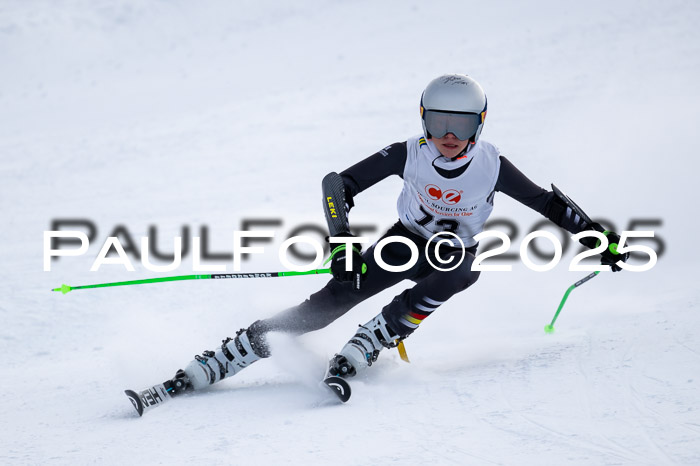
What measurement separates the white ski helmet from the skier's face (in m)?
0.03

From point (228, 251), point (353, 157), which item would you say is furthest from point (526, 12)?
point (228, 251)

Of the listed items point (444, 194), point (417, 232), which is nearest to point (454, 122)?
point (444, 194)

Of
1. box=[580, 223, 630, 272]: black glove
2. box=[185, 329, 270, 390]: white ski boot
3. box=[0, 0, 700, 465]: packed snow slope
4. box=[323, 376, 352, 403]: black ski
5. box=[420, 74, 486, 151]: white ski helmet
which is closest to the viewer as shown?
box=[0, 0, 700, 465]: packed snow slope

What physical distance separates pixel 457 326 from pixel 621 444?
2899mm

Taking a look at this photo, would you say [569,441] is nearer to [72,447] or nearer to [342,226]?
[342,226]

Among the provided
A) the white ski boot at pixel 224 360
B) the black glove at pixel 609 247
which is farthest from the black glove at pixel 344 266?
the black glove at pixel 609 247

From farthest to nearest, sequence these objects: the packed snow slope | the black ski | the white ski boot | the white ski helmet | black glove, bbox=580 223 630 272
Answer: black glove, bbox=580 223 630 272 → the white ski boot → the white ski helmet → the black ski → the packed snow slope

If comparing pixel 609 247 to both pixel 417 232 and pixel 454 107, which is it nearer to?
pixel 417 232

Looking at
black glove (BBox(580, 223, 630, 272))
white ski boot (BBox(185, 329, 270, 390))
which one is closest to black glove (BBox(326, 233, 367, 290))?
white ski boot (BBox(185, 329, 270, 390))

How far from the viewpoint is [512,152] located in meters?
10.4

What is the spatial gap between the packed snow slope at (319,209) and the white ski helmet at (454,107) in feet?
4.14

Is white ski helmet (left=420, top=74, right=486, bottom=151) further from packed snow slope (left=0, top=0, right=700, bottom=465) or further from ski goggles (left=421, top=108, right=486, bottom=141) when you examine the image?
packed snow slope (left=0, top=0, right=700, bottom=465)

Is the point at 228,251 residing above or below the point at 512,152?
below

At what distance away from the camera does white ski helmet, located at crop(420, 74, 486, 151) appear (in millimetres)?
3678
